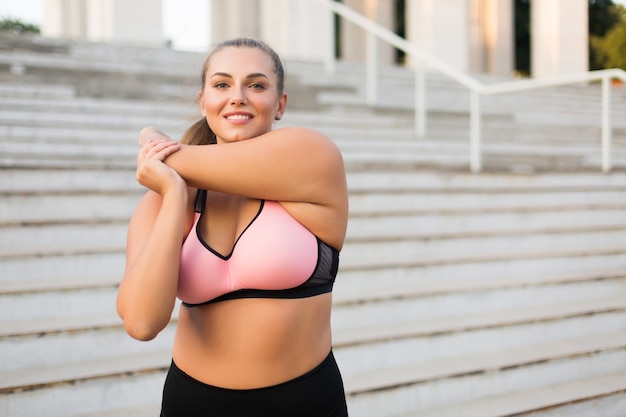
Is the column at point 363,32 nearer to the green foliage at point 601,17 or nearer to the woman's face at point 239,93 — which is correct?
the green foliage at point 601,17

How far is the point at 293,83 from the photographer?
668 cm

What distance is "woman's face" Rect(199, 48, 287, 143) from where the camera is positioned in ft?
4.32

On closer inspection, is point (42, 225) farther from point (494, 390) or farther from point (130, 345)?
point (494, 390)

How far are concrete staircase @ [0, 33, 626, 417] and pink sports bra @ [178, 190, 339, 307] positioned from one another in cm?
45

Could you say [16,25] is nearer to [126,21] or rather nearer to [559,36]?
[126,21]

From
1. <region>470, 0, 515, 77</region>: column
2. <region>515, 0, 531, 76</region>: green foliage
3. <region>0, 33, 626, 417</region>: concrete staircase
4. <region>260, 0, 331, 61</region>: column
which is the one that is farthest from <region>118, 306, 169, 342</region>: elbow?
<region>515, 0, 531, 76</region>: green foliage

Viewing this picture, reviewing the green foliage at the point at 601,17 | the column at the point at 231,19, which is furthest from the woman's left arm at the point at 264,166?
the green foliage at the point at 601,17

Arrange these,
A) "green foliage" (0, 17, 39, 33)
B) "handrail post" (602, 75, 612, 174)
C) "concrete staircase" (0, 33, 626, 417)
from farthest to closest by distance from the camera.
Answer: "green foliage" (0, 17, 39, 33), "handrail post" (602, 75, 612, 174), "concrete staircase" (0, 33, 626, 417)

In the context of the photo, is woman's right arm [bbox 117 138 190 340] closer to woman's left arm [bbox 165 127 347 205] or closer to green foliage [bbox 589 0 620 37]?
woman's left arm [bbox 165 127 347 205]

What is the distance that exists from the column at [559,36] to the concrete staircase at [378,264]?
661cm

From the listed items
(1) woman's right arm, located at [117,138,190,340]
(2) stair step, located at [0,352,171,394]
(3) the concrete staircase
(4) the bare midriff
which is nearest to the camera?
(1) woman's right arm, located at [117,138,190,340]

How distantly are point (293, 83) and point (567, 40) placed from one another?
24.3 feet

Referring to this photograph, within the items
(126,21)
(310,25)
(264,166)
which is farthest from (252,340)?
(310,25)

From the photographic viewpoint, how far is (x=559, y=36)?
1190 centimetres
